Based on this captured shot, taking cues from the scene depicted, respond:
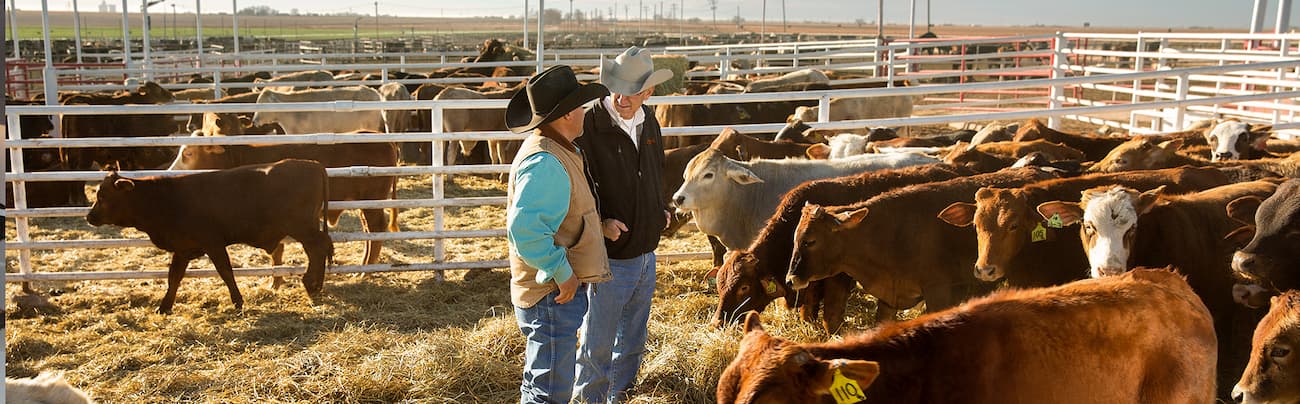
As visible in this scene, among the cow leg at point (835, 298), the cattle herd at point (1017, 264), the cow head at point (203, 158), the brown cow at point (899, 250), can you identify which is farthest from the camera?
the cow head at point (203, 158)

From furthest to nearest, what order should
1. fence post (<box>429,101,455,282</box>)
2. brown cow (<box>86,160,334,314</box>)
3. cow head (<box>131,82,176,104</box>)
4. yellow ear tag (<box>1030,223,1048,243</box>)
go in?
cow head (<box>131,82,176,104</box>)
fence post (<box>429,101,455,282</box>)
brown cow (<box>86,160,334,314</box>)
yellow ear tag (<box>1030,223,1048,243</box>)

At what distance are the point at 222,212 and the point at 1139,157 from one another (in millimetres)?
6380

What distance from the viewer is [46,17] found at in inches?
688

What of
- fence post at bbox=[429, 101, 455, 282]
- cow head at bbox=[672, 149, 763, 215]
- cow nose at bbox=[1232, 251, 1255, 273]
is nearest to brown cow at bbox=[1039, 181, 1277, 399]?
cow nose at bbox=[1232, 251, 1255, 273]

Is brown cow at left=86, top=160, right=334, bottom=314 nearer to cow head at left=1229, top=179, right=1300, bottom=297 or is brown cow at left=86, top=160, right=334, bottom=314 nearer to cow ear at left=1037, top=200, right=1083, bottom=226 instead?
cow ear at left=1037, top=200, right=1083, bottom=226

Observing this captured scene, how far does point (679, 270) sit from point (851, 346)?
4586 mm

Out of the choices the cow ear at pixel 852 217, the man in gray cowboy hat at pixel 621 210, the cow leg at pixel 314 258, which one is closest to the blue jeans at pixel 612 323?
the man in gray cowboy hat at pixel 621 210

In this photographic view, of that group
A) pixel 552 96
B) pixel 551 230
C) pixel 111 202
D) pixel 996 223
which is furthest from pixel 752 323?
pixel 111 202

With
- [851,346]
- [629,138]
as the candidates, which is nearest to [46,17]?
[629,138]

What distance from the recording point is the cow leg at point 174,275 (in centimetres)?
664

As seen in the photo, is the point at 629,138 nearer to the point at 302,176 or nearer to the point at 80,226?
the point at 302,176

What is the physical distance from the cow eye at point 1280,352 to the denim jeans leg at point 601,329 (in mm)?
2249

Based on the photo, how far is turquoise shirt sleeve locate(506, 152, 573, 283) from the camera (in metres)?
3.22

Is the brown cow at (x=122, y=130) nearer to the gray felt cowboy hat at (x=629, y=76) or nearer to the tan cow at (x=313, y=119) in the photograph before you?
the tan cow at (x=313, y=119)
